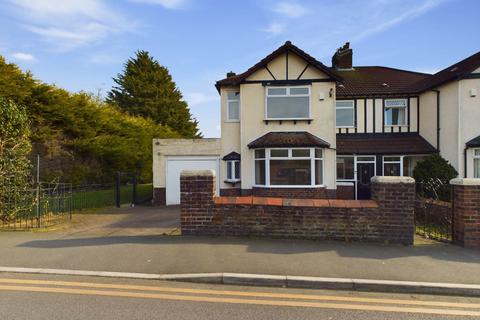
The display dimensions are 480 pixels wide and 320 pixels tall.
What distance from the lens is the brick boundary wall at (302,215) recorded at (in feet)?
25.2

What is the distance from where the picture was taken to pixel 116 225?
1116cm

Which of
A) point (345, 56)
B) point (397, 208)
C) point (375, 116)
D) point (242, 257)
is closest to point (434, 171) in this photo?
point (375, 116)

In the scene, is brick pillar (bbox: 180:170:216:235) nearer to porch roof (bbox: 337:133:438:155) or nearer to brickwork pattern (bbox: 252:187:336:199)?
brickwork pattern (bbox: 252:187:336:199)

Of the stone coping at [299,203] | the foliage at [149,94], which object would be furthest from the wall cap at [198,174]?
the foliage at [149,94]

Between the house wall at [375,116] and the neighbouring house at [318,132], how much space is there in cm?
5

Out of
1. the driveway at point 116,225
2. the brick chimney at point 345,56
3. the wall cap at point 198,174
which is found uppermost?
the brick chimney at point 345,56

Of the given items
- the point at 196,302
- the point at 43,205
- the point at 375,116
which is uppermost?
the point at 375,116

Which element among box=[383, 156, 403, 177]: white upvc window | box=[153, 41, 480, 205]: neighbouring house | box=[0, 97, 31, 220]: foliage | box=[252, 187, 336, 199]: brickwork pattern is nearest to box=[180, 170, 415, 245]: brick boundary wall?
box=[0, 97, 31, 220]: foliage

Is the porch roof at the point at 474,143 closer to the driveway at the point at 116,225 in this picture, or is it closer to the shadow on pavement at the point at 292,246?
the shadow on pavement at the point at 292,246

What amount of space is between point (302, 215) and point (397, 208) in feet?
6.18

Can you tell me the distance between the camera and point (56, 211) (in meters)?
12.4

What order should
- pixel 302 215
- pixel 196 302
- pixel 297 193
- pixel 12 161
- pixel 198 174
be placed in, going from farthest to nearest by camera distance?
1. pixel 297 193
2. pixel 12 161
3. pixel 198 174
4. pixel 302 215
5. pixel 196 302

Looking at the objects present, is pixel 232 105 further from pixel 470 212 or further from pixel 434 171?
pixel 470 212

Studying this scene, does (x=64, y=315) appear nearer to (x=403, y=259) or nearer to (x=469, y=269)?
(x=403, y=259)
